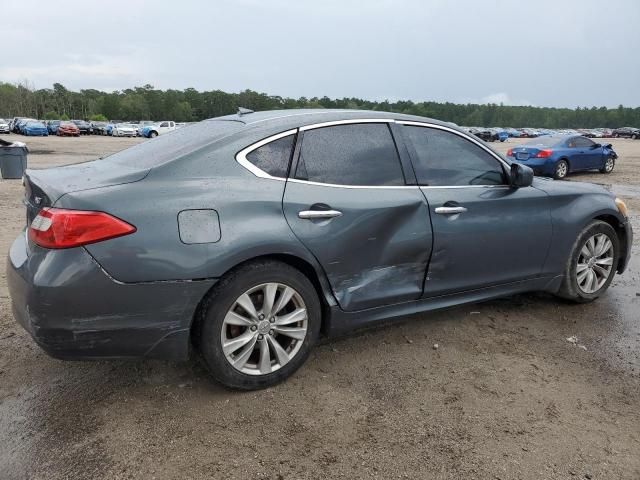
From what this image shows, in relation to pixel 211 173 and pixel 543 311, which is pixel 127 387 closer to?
pixel 211 173

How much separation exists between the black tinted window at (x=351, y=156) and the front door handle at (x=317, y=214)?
0.20 meters

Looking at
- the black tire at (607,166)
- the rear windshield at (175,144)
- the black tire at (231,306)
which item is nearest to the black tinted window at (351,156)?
the rear windshield at (175,144)

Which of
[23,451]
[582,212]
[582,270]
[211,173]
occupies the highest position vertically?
[211,173]

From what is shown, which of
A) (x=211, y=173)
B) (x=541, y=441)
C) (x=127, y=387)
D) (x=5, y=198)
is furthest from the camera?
(x=5, y=198)

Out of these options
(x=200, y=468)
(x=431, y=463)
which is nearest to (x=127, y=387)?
(x=200, y=468)

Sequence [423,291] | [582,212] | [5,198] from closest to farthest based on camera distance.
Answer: [423,291], [582,212], [5,198]

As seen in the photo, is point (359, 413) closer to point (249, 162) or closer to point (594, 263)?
point (249, 162)

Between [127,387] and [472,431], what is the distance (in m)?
1.96

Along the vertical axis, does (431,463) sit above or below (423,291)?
below

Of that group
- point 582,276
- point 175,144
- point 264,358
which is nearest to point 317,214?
point 264,358

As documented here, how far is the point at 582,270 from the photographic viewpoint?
14.9 ft

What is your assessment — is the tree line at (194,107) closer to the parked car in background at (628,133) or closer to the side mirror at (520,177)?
the parked car in background at (628,133)

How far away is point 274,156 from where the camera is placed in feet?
10.4

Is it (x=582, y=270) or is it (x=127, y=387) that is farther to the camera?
(x=582, y=270)
